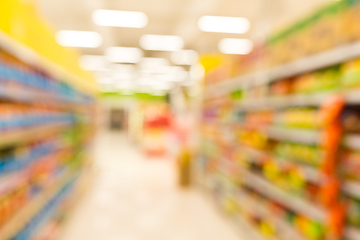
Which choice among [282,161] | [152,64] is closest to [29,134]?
[282,161]

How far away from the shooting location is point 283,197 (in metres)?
2.73

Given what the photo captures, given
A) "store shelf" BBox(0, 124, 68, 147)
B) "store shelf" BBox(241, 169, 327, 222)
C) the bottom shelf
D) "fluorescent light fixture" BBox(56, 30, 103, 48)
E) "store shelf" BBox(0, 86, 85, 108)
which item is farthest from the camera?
"fluorescent light fixture" BBox(56, 30, 103, 48)

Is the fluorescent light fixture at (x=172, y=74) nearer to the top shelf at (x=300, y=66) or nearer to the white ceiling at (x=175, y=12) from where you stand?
the white ceiling at (x=175, y=12)

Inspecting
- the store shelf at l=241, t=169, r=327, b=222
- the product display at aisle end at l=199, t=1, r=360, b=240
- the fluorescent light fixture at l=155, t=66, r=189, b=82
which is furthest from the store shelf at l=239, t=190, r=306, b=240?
the fluorescent light fixture at l=155, t=66, r=189, b=82

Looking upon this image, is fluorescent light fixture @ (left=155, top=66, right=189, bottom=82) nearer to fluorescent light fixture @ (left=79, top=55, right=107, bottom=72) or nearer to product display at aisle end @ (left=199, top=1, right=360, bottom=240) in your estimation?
fluorescent light fixture @ (left=79, top=55, right=107, bottom=72)

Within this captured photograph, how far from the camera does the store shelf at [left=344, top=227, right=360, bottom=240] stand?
6.09ft

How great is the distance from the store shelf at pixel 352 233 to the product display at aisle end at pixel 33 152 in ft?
7.21

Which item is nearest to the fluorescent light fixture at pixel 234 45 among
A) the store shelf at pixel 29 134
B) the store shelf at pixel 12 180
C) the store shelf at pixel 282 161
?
the store shelf at pixel 282 161

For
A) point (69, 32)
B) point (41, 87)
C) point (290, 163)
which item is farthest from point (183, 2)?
point (290, 163)

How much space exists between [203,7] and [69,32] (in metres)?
4.11

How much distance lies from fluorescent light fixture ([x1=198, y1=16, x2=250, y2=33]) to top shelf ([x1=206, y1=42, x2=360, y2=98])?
3.01m

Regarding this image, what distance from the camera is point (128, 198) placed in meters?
5.03

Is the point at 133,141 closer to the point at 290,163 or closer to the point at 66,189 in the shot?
the point at 66,189

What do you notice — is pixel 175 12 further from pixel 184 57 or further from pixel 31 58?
pixel 31 58
